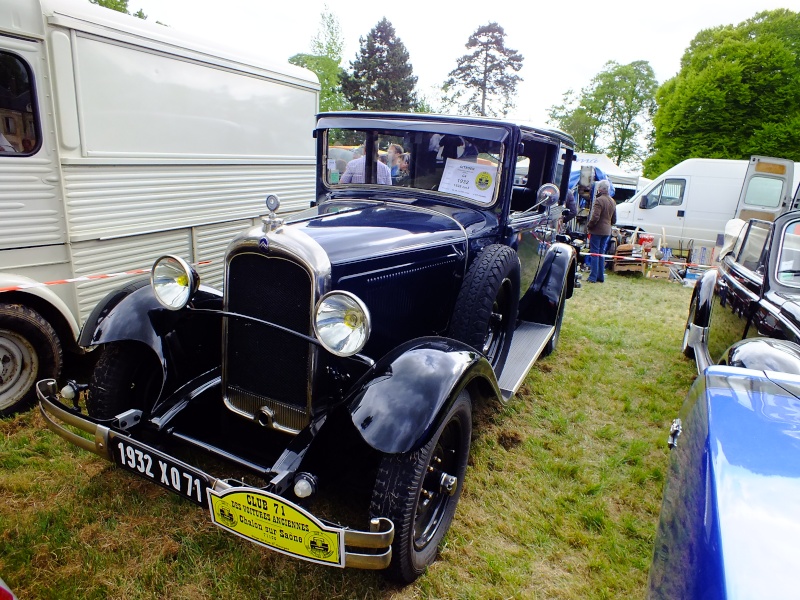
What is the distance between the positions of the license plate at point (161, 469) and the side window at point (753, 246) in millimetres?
4199

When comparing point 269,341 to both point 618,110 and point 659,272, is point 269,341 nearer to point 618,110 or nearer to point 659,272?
point 659,272

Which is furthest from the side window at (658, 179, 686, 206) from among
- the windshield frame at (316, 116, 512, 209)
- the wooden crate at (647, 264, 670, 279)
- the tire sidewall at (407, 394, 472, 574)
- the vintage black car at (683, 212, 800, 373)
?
the tire sidewall at (407, 394, 472, 574)

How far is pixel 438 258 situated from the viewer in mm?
3074

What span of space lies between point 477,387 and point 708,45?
96.7ft

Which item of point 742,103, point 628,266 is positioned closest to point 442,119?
point 628,266

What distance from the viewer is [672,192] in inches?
472

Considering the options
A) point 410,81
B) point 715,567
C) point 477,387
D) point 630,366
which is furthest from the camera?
point 410,81

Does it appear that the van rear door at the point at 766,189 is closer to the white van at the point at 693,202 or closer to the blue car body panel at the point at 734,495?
the white van at the point at 693,202

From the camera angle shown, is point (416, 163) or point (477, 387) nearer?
point (477, 387)

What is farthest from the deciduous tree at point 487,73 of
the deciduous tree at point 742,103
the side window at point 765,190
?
the side window at point 765,190

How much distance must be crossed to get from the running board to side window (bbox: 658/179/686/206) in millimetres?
9420

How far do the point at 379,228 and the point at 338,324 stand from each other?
923 millimetres

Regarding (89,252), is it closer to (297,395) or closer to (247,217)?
(247,217)

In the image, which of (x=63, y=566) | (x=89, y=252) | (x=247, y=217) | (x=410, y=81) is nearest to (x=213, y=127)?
(x=247, y=217)
